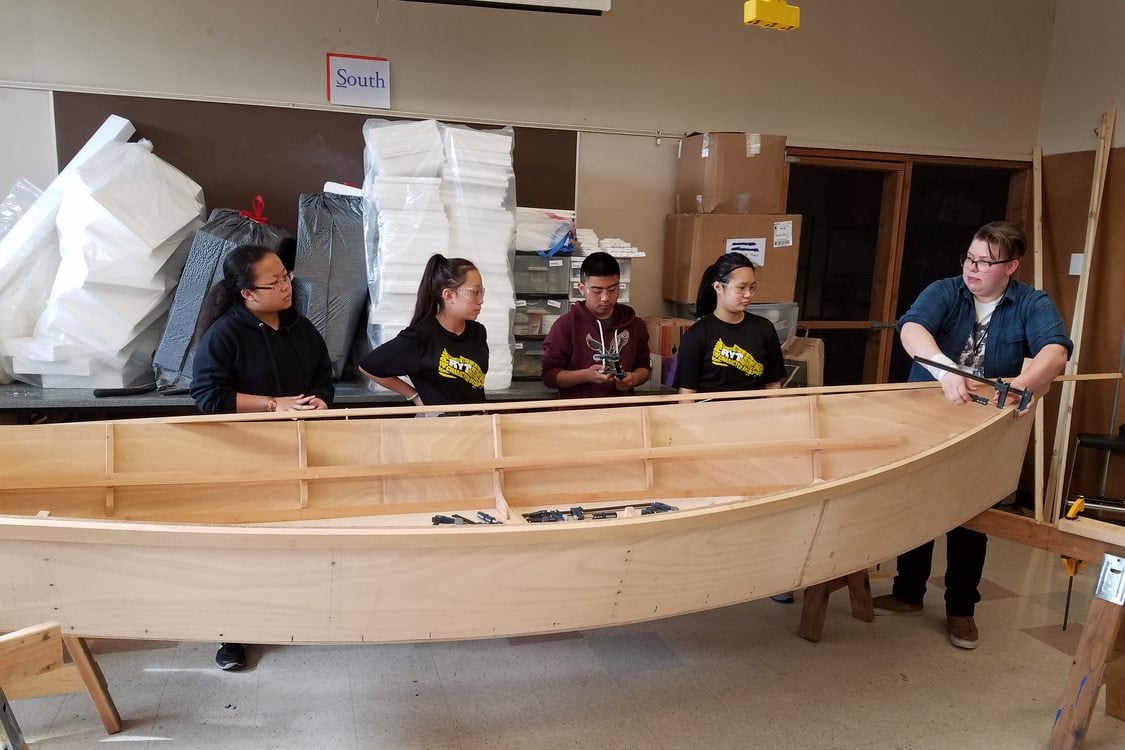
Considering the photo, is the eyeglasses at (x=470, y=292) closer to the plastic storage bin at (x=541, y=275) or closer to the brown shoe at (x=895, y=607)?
the plastic storage bin at (x=541, y=275)

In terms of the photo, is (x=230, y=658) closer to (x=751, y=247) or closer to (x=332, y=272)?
(x=332, y=272)

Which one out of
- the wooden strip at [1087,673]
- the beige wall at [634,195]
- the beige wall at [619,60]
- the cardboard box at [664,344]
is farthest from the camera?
the beige wall at [634,195]

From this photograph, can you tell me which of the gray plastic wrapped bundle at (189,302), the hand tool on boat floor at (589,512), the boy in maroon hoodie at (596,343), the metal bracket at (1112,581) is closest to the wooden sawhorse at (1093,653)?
the metal bracket at (1112,581)

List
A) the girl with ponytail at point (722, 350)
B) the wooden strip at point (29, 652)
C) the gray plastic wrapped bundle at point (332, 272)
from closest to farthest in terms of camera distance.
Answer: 1. the wooden strip at point (29, 652)
2. the girl with ponytail at point (722, 350)
3. the gray plastic wrapped bundle at point (332, 272)

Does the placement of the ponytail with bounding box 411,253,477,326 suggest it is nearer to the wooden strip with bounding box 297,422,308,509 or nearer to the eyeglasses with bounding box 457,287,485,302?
the eyeglasses with bounding box 457,287,485,302

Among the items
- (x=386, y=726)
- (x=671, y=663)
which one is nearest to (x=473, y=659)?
(x=386, y=726)

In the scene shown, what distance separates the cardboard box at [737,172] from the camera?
3.92 metres

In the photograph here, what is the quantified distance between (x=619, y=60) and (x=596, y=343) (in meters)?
2.01

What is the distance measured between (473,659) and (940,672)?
1711 mm

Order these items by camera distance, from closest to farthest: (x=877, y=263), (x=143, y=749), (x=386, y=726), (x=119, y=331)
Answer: (x=143, y=749)
(x=386, y=726)
(x=119, y=331)
(x=877, y=263)

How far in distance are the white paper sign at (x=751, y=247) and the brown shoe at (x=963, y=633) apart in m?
2.03

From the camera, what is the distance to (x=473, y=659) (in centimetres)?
266

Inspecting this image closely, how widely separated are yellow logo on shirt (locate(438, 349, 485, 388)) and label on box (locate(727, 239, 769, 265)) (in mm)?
1926

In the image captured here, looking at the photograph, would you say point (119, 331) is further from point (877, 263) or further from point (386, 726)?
point (877, 263)
